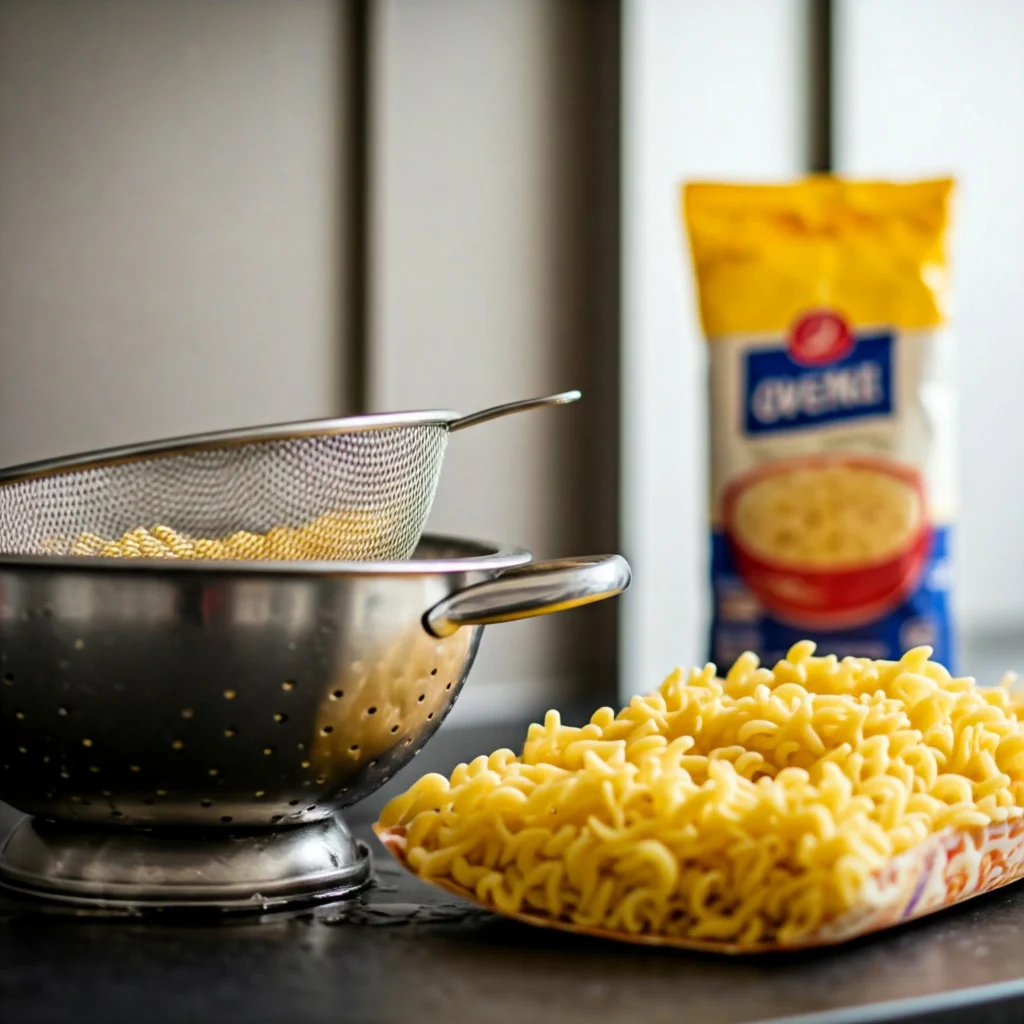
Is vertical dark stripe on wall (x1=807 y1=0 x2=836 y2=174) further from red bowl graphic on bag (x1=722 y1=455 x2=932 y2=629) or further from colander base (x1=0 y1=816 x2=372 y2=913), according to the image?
colander base (x1=0 y1=816 x2=372 y2=913)

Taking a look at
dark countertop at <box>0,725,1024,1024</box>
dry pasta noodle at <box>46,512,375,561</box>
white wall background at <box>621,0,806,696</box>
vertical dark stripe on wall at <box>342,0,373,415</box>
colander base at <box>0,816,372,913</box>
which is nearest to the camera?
dark countertop at <box>0,725,1024,1024</box>

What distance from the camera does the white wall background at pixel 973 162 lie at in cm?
206

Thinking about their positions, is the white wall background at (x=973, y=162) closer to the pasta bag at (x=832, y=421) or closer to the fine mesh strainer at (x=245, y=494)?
the pasta bag at (x=832, y=421)

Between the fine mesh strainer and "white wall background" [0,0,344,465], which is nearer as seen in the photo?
the fine mesh strainer

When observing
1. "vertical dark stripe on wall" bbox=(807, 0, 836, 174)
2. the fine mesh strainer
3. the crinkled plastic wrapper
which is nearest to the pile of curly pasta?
the crinkled plastic wrapper

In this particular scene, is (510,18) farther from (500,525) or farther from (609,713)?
(609,713)

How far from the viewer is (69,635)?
535 millimetres

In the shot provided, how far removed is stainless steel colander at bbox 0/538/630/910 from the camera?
531 millimetres

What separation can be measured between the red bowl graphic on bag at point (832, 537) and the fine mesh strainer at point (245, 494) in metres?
0.69

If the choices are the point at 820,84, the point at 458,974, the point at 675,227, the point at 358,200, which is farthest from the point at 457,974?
the point at 820,84

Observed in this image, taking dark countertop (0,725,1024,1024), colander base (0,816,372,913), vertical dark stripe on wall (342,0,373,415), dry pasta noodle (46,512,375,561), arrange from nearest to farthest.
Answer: dark countertop (0,725,1024,1024) → colander base (0,816,372,913) → dry pasta noodle (46,512,375,561) → vertical dark stripe on wall (342,0,373,415)

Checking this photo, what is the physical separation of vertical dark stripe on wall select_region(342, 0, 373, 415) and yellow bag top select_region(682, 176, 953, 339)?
535 mm

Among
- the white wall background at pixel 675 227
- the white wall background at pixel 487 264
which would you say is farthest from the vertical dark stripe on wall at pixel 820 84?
the white wall background at pixel 487 264

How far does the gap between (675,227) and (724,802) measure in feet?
5.18
